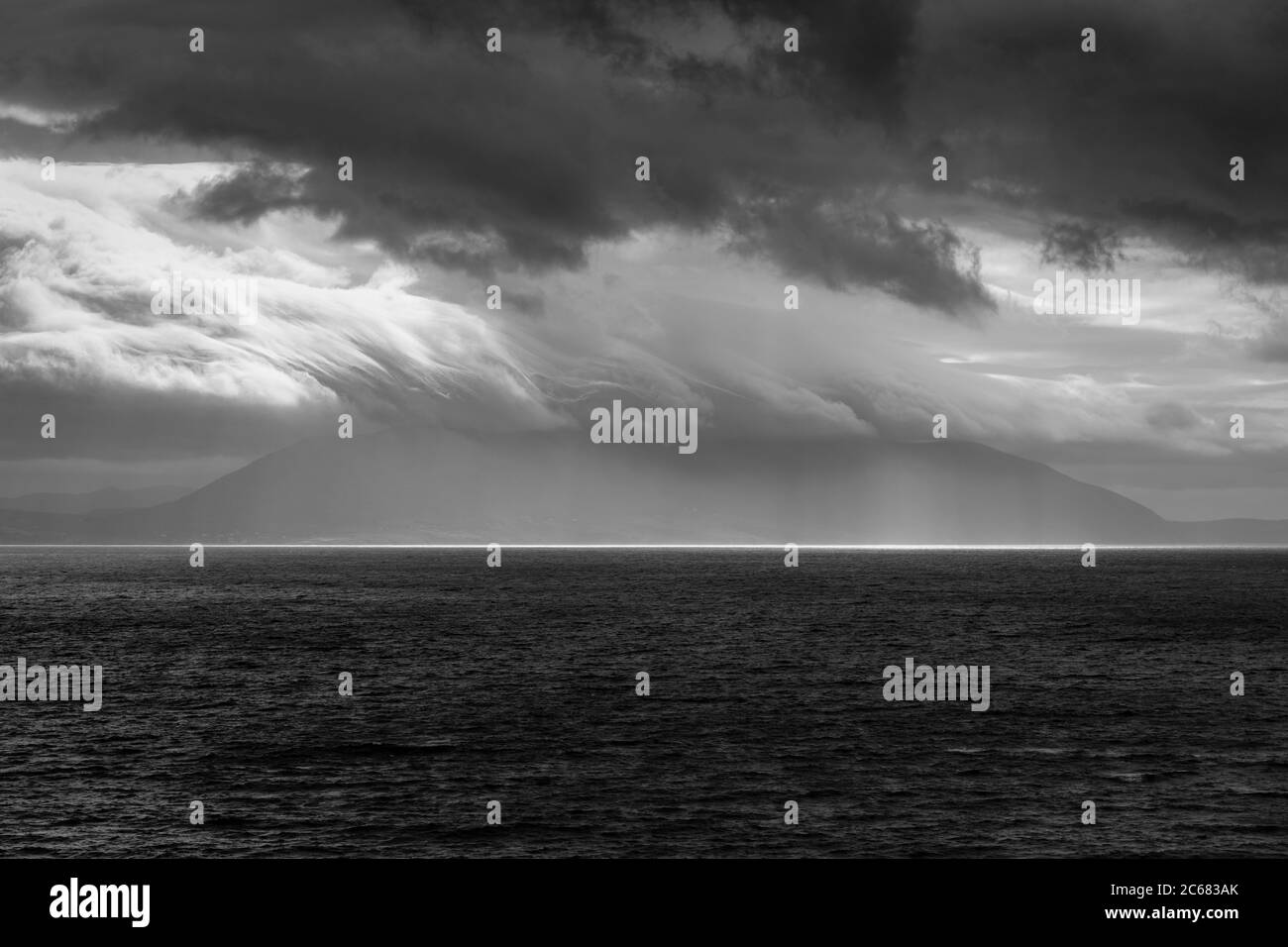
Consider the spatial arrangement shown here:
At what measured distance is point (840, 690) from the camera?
305ft

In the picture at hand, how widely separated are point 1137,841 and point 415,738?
4204cm

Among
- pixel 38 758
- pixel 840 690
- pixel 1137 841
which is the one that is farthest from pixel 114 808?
pixel 840 690

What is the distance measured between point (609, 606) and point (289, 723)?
114550 mm

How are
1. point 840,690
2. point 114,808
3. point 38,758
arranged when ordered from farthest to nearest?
point 840,690 < point 38,758 < point 114,808

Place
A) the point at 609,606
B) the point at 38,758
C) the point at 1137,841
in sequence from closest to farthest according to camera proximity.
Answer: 1. the point at 1137,841
2. the point at 38,758
3. the point at 609,606
